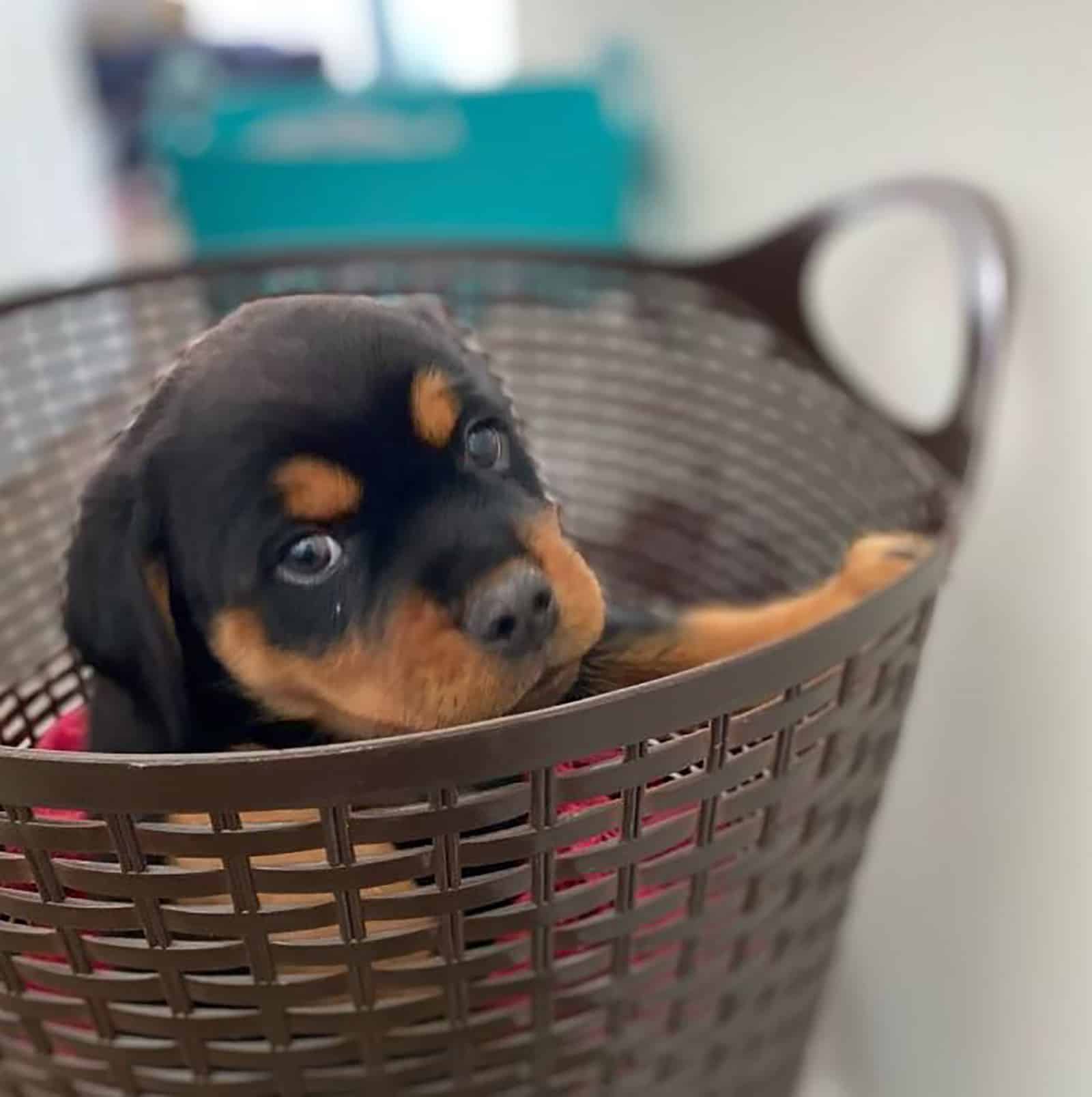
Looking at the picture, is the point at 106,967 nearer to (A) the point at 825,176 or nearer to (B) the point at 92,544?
(B) the point at 92,544

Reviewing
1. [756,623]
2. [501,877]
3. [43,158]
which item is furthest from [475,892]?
[43,158]

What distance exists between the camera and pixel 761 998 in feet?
1.89

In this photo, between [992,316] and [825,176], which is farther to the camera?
[825,176]

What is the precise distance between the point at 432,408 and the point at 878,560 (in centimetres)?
23

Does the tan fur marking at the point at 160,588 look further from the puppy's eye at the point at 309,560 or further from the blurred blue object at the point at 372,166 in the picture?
the blurred blue object at the point at 372,166

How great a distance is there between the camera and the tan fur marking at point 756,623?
1.84ft

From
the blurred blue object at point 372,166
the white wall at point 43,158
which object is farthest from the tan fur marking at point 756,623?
the white wall at point 43,158

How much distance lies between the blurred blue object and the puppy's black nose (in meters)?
0.85

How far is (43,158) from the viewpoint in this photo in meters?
1.85

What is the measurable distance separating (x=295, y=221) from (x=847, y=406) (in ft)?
2.68

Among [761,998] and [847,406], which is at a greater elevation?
[847,406]

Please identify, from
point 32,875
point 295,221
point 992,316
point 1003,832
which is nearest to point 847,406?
point 992,316

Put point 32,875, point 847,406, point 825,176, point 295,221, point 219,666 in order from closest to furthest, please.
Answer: point 32,875 < point 219,666 < point 847,406 < point 825,176 < point 295,221

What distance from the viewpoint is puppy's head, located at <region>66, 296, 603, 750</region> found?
0.49 meters
